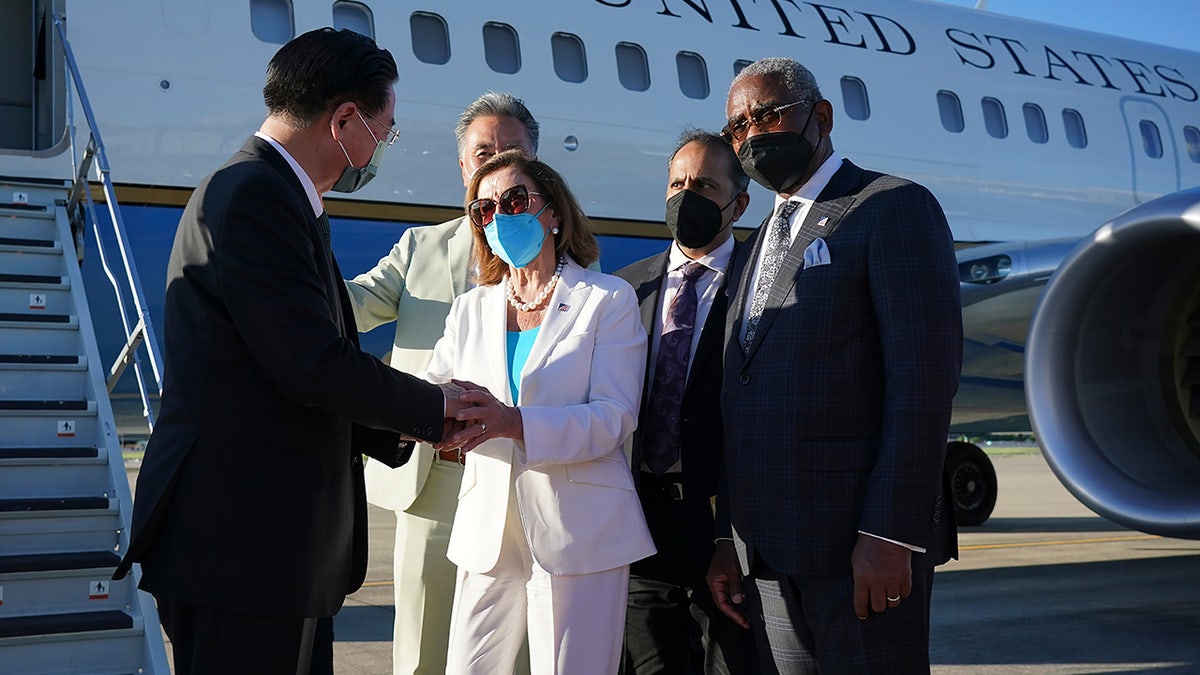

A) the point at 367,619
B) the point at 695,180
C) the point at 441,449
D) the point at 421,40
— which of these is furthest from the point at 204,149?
the point at 441,449

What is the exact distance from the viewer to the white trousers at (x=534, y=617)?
93.9 inches

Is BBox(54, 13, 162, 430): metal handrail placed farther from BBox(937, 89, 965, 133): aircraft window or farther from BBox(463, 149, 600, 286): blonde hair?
BBox(937, 89, 965, 133): aircraft window

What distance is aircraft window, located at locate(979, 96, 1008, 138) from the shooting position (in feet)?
27.4

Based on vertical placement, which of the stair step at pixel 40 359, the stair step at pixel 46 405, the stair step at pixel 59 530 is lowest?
the stair step at pixel 59 530

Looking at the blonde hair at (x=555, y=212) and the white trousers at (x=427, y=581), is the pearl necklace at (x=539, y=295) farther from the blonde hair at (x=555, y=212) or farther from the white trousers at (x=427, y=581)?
the white trousers at (x=427, y=581)

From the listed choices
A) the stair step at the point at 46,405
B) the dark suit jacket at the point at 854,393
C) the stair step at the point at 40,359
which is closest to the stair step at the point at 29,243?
the stair step at the point at 40,359

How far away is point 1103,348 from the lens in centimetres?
427

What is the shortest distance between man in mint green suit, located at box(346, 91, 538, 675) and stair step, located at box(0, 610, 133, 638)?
0.83 meters

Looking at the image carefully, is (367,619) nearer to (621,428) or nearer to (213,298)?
(621,428)

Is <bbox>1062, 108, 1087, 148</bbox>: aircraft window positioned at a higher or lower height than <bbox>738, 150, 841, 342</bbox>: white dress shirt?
higher

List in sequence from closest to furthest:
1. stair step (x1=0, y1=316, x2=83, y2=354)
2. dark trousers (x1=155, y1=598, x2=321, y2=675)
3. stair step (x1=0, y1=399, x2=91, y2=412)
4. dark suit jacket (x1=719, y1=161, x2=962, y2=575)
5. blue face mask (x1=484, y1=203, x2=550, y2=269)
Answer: dark trousers (x1=155, y1=598, x2=321, y2=675) < dark suit jacket (x1=719, y1=161, x2=962, y2=575) < blue face mask (x1=484, y1=203, x2=550, y2=269) < stair step (x1=0, y1=399, x2=91, y2=412) < stair step (x1=0, y1=316, x2=83, y2=354)

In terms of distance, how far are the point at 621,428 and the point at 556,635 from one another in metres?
0.43

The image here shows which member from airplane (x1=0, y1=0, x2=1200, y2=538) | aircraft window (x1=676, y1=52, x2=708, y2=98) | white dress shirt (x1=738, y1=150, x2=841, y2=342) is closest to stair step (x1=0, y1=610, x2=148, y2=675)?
white dress shirt (x1=738, y1=150, x2=841, y2=342)

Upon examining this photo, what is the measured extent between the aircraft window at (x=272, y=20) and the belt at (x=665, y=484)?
11.9 ft
